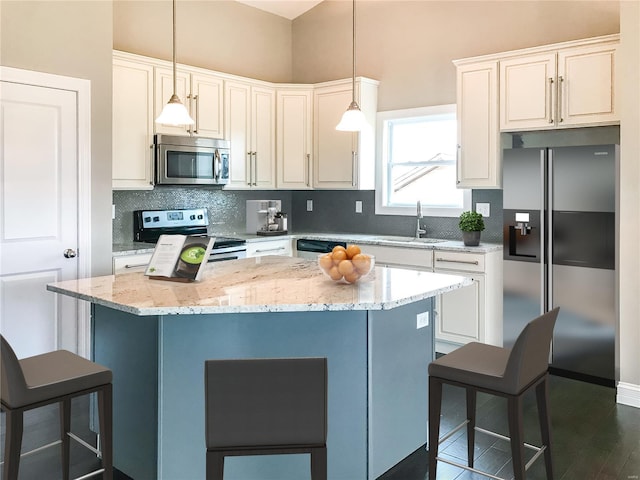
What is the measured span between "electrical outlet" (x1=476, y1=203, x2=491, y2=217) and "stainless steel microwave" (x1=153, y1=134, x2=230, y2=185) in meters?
2.22

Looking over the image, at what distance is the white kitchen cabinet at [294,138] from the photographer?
223 inches

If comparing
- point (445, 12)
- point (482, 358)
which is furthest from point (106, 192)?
point (445, 12)

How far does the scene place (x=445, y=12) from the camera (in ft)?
16.7

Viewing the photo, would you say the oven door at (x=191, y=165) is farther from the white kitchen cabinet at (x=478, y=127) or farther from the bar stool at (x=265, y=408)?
the bar stool at (x=265, y=408)

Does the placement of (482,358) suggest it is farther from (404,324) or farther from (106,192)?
(106,192)

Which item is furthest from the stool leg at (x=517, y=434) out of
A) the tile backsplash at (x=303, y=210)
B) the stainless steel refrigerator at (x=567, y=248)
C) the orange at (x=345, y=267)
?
the tile backsplash at (x=303, y=210)

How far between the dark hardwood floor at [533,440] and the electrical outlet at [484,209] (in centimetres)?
160

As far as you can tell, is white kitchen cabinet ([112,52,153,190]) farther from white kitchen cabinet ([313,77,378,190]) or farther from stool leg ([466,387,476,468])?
stool leg ([466,387,476,468])

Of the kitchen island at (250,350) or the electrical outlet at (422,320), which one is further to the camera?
the electrical outlet at (422,320)

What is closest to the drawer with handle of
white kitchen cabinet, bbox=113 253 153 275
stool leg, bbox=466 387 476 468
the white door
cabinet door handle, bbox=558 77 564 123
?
cabinet door handle, bbox=558 77 564 123

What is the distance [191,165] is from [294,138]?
49.8 inches

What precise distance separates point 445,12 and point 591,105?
5.68 feet

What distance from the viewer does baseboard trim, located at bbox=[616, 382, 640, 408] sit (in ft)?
11.5

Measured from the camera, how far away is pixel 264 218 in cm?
582
